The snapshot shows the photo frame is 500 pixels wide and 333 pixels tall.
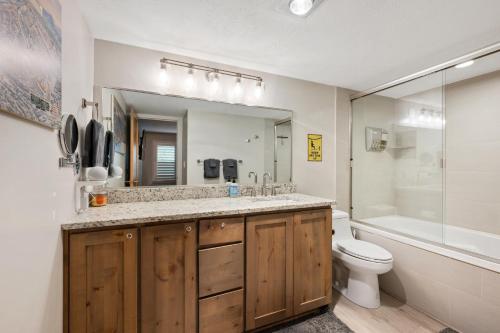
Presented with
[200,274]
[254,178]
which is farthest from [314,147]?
[200,274]

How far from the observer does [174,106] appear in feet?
6.27

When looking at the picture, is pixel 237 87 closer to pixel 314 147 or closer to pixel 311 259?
pixel 314 147

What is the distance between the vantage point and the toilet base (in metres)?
1.92

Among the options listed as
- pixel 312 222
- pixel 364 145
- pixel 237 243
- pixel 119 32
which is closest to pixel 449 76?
pixel 364 145

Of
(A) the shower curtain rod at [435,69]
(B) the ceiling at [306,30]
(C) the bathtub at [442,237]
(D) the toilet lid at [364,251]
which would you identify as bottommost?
(D) the toilet lid at [364,251]

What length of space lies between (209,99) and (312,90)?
4.06ft

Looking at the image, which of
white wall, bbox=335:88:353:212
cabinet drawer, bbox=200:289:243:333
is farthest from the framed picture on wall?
white wall, bbox=335:88:353:212

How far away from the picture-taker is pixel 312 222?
5.69 feet

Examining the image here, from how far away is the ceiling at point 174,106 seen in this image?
1807 mm

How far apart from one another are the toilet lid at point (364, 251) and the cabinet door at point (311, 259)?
0.29 metres

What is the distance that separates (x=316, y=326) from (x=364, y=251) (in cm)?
75

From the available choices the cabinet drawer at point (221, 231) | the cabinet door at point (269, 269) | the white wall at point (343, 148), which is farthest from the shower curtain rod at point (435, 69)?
the cabinet drawer at point (221, 231)

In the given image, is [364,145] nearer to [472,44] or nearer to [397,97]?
[397,97]

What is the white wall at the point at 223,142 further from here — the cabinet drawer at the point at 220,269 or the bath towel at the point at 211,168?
the cabinet drawer at the point at 220,269
